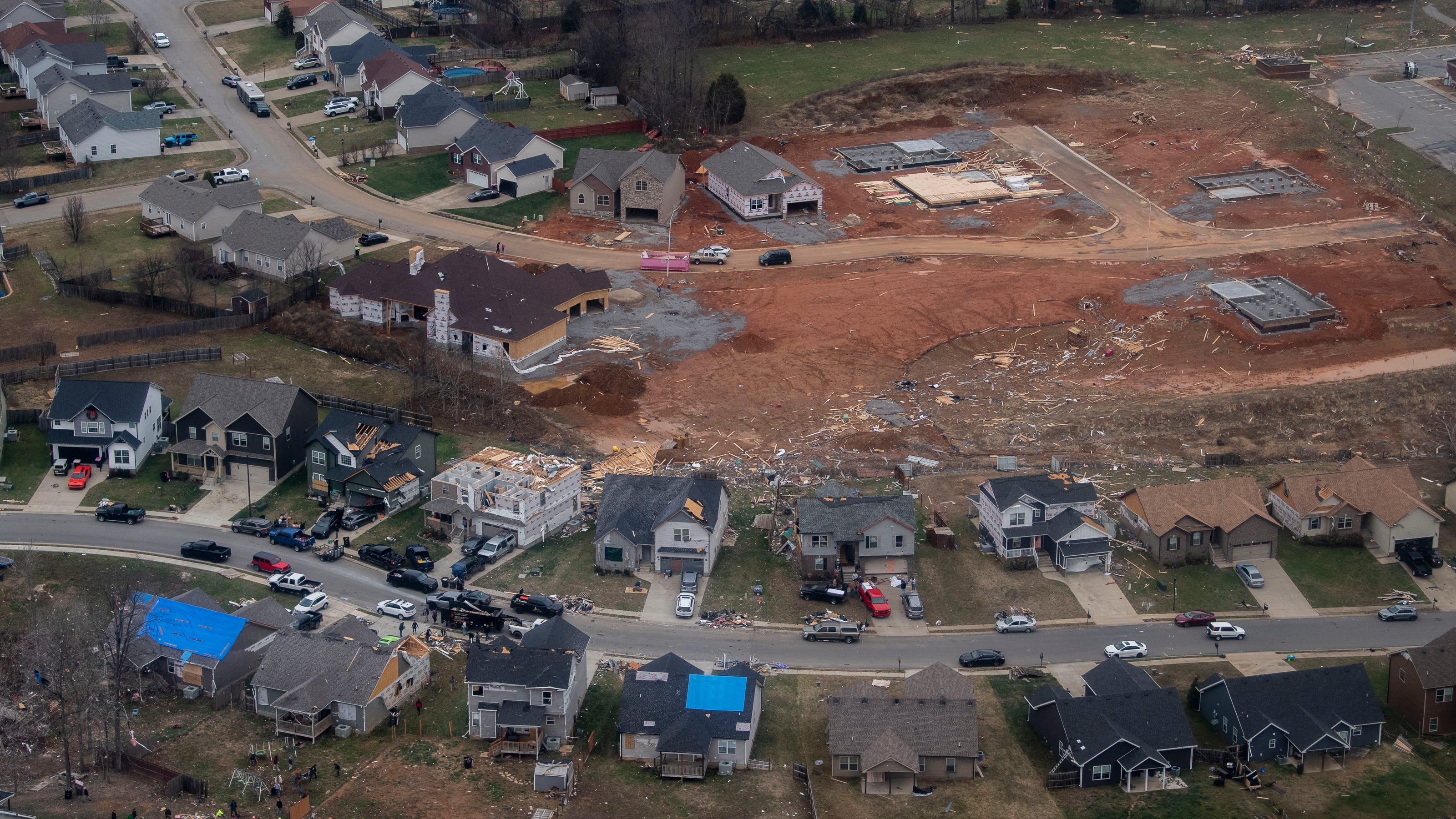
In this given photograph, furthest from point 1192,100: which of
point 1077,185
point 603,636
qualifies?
point 603,636

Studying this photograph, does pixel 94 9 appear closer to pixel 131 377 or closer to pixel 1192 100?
pixel 131 377

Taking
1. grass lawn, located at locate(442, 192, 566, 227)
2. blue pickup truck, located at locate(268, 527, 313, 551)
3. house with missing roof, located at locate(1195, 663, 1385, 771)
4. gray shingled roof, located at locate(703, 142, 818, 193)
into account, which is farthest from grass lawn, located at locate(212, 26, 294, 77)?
house with missing roof, located at locate(1195, 663, 1385, 771)

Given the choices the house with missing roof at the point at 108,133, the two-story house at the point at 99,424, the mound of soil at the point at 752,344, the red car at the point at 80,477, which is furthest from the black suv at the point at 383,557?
the house with missing roof at the point at 108,133

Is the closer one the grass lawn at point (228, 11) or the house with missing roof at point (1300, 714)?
the house with missing roof at point (1300, 714)

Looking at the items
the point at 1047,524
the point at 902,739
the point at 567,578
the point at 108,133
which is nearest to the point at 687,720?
the point at 902,739

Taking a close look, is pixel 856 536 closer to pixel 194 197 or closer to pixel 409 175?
pixel 194 197

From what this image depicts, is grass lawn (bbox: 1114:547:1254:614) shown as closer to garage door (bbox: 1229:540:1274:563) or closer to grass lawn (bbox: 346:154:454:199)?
garage door (bbox: 1229:540:1274:563)

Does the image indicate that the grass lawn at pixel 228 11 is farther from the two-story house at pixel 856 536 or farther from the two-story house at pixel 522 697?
the two-story house at pixel 522 697

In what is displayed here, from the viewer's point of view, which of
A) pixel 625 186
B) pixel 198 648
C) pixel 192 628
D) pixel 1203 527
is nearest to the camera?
pixel 198 648
